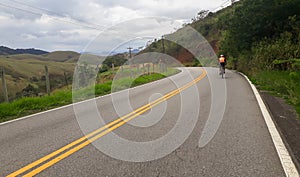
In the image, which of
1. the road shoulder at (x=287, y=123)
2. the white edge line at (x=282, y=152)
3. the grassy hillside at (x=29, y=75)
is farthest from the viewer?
the grassy hillside at (x=29, y=75)

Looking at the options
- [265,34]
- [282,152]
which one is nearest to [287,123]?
[282,152]

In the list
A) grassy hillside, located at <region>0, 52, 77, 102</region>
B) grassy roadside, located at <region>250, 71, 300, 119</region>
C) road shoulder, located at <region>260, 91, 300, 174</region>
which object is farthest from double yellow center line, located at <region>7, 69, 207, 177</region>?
grassy hillside, located at <region>0, 52, 77, 102</region>

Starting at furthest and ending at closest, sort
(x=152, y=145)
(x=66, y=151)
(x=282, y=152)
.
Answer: (x=152, y=145)
(x=66, y=151)
(x=282, y=152)

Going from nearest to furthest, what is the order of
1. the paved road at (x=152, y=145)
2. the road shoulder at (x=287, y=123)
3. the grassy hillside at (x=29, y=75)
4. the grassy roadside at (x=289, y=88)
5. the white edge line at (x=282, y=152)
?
the white edge line at (x=282, y=152)
the paved road at (x=152, y=145)
the road shoulder at (x=287, y=123)
the grassy roadside at (x=289, y=88)
the grassy hillside at (x=29, y=75)

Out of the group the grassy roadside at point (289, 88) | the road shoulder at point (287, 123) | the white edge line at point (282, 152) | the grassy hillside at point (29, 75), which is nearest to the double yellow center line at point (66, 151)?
the white edge line at point (282, 152)

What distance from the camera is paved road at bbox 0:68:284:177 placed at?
142 inches

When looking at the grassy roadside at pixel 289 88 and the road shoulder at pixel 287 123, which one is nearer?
the road shoulder at pixel 287 123

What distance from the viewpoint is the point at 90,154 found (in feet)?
14.0

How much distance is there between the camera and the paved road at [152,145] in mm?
3615

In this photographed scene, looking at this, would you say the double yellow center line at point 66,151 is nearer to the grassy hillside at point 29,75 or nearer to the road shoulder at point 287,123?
the road shoulder at point 287,123

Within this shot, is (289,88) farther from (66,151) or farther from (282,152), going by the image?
(66,151)

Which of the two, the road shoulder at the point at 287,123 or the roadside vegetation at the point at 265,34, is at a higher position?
the roadside vegetation at the point at 265,34

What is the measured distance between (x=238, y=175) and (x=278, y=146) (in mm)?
1407

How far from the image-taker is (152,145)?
4.61 m
